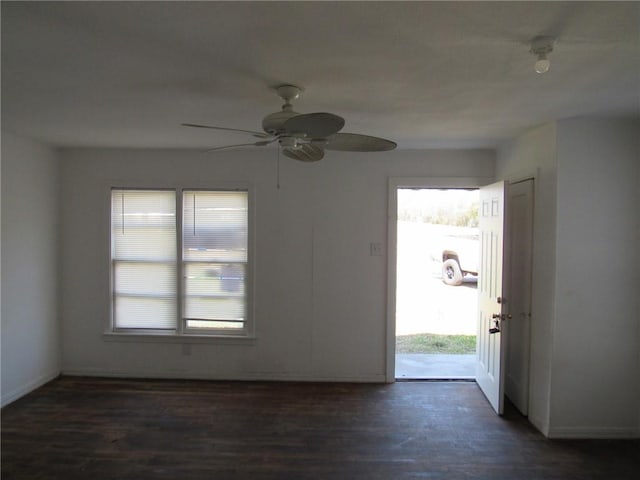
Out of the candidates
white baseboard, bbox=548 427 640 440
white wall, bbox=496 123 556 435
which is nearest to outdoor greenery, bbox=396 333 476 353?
white wall, bbox=496 123 556 435

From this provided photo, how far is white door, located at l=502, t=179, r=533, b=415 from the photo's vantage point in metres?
3.07

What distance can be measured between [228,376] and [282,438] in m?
1.27

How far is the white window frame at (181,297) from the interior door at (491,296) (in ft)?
7.42

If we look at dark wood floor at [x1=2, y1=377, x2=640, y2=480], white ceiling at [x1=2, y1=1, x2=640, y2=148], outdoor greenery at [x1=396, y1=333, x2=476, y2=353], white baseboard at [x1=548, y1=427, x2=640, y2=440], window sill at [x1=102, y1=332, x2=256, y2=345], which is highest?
white ceiling at [x1=2, y1=1, x2=640, y2=148]

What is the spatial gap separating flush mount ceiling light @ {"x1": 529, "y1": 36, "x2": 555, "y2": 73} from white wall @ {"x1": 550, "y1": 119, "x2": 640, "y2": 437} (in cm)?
139

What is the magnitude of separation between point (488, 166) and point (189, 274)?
10.7 feet

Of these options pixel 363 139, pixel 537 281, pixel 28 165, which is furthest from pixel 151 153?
pixel 537 281

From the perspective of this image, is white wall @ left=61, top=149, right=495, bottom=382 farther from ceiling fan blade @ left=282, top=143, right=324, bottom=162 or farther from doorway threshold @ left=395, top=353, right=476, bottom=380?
ceiling fan blade @ left=282, top=143, right=324, bottom=162

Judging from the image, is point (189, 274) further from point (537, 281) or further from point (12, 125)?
point (537, 281)

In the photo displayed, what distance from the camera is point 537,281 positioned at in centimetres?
292

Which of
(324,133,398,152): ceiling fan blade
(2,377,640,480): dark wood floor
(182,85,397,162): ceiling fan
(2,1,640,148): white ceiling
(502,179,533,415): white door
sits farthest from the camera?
(502,179,533,415): white door

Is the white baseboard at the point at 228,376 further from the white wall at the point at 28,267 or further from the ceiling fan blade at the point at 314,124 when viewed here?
the ceiling fan blade at the point at 314,124

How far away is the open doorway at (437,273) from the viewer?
17.6 feet

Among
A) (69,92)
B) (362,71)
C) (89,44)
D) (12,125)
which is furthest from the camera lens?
(12,125)
